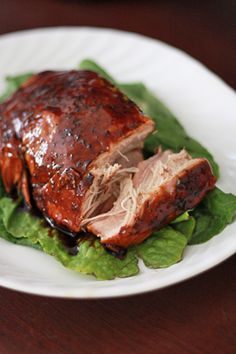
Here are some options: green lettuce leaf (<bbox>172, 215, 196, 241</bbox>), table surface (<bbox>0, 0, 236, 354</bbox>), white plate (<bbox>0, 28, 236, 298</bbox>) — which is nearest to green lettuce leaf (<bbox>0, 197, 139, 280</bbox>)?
white plate (<bbox>0, 28, 236, 298</bbox>)

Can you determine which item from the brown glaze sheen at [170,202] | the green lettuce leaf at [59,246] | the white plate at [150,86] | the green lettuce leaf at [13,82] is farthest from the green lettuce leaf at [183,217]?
the green lettuce leaf at [13,82]

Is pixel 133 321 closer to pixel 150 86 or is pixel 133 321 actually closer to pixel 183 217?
pixel 183 217

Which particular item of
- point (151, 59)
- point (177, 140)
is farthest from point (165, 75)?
point (177, 140)

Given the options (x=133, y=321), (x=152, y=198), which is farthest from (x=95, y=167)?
(x=133, y=321)

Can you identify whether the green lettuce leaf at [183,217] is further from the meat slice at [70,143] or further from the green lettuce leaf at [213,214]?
the meat slice at [70,143]

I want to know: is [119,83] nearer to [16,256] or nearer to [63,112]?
[63,112]
